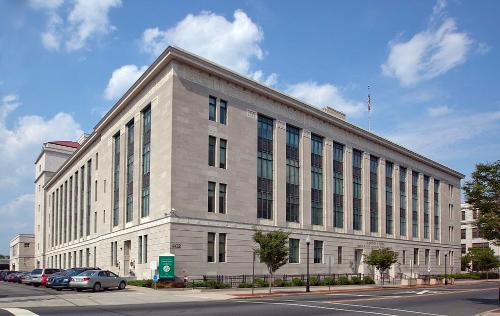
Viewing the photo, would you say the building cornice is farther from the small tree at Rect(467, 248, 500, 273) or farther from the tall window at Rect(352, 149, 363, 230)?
the small tree at Rect(467, 248, 500, 273)

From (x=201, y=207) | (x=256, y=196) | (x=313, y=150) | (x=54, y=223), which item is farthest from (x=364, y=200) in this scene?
(x=54, y=223)

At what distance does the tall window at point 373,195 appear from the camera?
72.6 metres

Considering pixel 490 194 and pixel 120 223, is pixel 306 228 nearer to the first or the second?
pixel 120 223

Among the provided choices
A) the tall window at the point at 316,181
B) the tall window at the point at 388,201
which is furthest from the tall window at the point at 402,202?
the tall window at the point at 316,181

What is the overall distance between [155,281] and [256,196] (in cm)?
1616

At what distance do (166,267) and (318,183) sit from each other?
26043 millimetres

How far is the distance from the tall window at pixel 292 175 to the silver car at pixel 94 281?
75.8ft

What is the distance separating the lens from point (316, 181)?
204ft

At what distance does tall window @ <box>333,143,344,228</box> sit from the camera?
213 ft

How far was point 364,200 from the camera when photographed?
70.8 metres

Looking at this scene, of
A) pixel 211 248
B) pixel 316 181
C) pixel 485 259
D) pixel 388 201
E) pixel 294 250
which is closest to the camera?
pixel 211 248

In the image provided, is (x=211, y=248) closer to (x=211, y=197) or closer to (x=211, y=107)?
(x=211, y=197)

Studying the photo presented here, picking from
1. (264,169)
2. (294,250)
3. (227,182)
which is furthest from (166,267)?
(294,250)

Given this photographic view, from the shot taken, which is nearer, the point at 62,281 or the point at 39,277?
the point at 62,281
